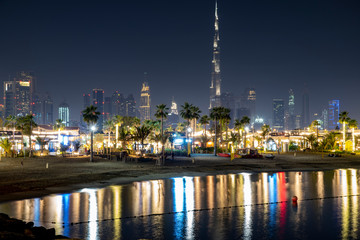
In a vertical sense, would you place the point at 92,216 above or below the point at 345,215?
above

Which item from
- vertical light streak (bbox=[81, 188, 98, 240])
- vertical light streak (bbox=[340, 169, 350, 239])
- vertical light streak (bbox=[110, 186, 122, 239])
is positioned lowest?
vertical light streak (bbox=[340, 169, 350, 239])

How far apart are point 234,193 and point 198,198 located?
3.60 m

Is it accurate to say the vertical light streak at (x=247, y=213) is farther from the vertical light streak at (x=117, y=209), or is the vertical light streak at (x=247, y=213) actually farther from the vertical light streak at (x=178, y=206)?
the vertical light streak at (x=117, y=209)

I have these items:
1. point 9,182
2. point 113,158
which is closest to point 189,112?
point 113,158

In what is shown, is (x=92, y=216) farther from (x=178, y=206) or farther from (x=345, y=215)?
(x=345, y=215)

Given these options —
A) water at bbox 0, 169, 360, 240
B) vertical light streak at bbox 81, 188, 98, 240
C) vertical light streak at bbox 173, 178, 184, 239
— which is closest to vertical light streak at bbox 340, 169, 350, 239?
water at bbox 0, 169, 360, 240

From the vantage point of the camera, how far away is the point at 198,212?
19859mm

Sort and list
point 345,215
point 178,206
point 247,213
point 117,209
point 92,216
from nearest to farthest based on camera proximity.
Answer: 1. point 92,216
2. point 345,215
3. point 247,213
4. point 117,209
5. point 178,206

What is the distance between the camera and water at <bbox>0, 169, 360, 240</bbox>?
15.6m

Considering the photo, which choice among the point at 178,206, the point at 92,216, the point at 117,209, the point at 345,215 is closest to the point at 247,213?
the point at 178,206

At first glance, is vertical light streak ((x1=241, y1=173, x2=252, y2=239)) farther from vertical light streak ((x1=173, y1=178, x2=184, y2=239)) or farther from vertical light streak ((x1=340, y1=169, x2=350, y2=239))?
vertical light streak ((x1=340, y1=169, x2=350, y2=239))

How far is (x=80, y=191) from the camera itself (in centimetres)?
2720

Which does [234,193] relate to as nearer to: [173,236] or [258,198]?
[258,198]

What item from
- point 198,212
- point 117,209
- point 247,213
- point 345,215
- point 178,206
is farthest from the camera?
point 178,206
